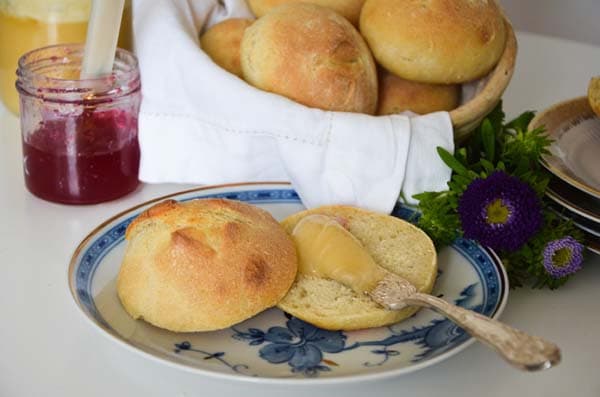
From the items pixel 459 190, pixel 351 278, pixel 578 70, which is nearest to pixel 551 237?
pixel 459 190

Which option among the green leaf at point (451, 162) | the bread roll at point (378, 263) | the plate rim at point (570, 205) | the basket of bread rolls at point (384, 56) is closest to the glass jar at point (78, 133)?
the basket of bread rolls at point (384, 56)

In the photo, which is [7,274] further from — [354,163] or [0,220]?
[354,163]

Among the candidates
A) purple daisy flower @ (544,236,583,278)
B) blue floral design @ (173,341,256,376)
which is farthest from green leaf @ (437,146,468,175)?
blue floral design @ (173,341,256,376)

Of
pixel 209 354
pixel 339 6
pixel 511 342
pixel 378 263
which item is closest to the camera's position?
pixel 511 342

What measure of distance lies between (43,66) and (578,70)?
2.79 ft

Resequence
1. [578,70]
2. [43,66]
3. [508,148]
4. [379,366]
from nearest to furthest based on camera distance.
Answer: [379,366], [508,148], [43,66], [578,70]

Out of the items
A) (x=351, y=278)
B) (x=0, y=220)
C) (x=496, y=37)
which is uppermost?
(x=496, y=37)

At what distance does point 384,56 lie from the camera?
1.00 metres

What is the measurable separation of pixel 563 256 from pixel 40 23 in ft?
2.23

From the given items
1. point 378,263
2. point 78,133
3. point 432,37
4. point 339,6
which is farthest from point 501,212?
point 78,133

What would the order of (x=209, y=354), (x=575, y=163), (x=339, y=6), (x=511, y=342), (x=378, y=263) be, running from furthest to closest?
(x=339, y=6)
(x=575, y=163)
(x=378, y=263)
(x=209, y=354)
(x=511, y=342)

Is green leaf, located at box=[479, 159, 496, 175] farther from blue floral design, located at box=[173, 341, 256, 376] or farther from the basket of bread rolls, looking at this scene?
blue floral design, located at box=[173, 341, 256, 376]

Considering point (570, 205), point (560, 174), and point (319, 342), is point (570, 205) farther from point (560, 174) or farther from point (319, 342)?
point (319, 342)

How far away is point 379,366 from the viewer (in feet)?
2.30
